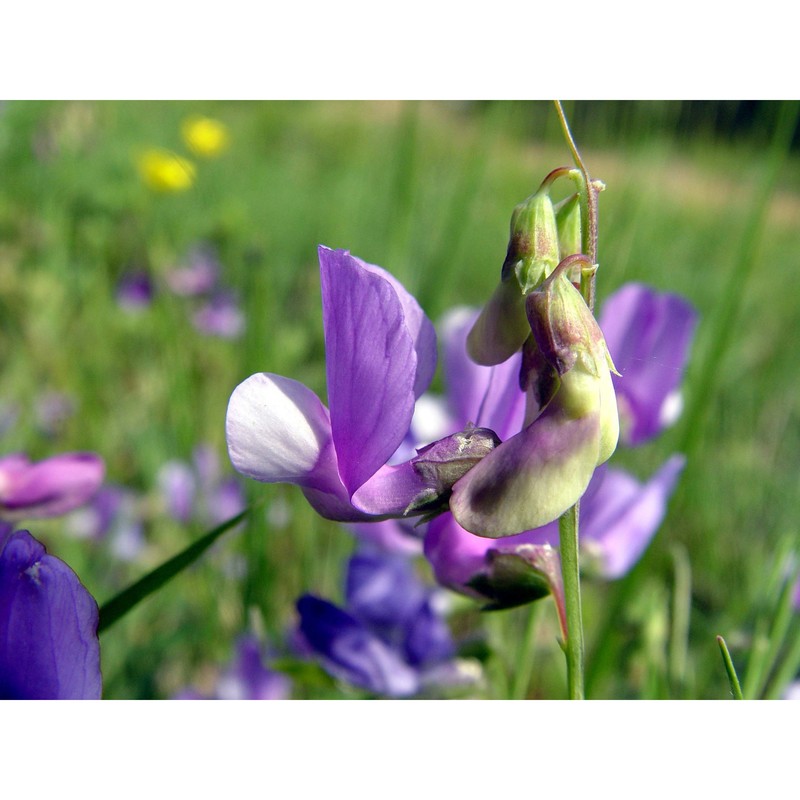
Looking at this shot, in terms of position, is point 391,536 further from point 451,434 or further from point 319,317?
point 319,317

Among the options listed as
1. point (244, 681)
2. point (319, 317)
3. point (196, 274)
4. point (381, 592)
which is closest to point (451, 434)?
point (381, 592)

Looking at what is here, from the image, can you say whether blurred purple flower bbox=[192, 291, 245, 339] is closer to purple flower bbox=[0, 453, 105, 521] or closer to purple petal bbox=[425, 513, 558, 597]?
purple flower bbox=[0, 453, 105, 521]

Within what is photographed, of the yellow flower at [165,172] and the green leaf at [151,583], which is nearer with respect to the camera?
the green leaf at [151,583]

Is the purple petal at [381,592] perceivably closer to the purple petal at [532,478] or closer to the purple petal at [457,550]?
the purple petal at [457,550]

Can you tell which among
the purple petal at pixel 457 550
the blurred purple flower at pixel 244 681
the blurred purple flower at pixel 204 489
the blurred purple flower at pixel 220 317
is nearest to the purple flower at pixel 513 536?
the purple petal at pixel 457 550
